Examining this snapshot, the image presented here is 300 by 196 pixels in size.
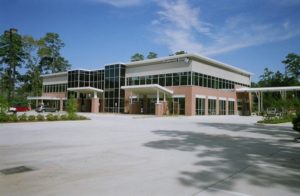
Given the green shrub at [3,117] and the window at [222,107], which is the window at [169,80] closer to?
the window at [222,107]

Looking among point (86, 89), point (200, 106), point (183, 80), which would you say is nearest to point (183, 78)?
point (183, 80)

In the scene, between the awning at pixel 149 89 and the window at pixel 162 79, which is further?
the window at pixel 162 79

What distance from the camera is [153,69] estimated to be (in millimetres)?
52312

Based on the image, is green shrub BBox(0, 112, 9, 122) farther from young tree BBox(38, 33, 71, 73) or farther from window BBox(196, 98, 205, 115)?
A: young tree BBox(38, 33, 71, 73)

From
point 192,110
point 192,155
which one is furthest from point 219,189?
point 192,110

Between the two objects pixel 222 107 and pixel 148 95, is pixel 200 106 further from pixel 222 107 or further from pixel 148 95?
Answer: pixel 148 95

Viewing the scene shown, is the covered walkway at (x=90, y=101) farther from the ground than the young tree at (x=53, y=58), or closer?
closer

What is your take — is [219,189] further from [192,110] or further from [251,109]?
[251,109]

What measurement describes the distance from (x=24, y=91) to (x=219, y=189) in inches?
3595

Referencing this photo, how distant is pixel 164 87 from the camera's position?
4969 centimetres

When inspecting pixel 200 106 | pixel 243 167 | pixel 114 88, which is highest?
pixel 114 88

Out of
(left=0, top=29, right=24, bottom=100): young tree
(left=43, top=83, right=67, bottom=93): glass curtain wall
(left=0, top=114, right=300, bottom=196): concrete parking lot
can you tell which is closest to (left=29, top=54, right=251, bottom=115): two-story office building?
(left=43, top=83, right=67, bottom=93): glass curtain wall

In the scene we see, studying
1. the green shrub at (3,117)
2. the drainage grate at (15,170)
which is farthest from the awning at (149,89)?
the drainage grate at (15,170)

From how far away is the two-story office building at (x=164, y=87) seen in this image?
47.1 m
